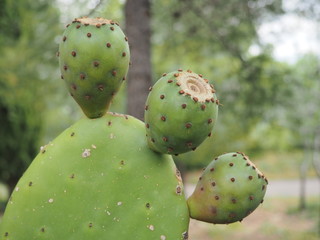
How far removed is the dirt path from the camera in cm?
1263

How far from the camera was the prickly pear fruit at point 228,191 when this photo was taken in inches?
55.2

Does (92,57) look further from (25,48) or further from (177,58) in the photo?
(177,58)

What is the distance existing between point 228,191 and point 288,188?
13.1 meters

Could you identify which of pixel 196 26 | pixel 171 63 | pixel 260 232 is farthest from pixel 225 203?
pixel 260 232

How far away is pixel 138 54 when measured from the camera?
374 centimetres

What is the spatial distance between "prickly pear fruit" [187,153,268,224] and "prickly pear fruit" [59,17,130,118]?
1.40ft

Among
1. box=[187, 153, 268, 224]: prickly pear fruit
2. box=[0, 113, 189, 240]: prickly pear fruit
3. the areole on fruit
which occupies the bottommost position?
box=[0, 113, 189, 240]: prickly pear fruit

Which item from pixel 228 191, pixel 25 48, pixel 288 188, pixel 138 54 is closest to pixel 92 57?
pixel 228 191

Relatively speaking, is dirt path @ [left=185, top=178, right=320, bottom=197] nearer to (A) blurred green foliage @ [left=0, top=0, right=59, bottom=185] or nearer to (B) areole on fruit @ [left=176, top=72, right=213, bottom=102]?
(A) blurred green foliage @ [left=0, top=0, right=59, bottom=185]

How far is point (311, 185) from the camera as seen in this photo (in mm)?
14266

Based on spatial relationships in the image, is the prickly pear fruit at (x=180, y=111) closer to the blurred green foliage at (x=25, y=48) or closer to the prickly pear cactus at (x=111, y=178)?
the prickly pear cactus at (x=111, y=178)

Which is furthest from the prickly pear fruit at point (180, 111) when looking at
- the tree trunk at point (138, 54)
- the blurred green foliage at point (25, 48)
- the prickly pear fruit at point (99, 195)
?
the blurred green foliage at point (25, 48)

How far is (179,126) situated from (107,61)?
0.98 ft

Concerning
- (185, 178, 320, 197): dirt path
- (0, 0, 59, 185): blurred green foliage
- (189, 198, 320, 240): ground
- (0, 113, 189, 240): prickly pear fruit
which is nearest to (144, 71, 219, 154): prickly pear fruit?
(0, 113, 189, 240): prickly pear fruit
